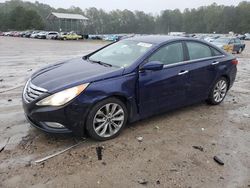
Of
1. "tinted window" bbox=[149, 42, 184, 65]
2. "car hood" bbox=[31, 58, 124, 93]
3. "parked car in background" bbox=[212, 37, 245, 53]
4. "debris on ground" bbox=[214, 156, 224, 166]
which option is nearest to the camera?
"debris on ground" bbox=[214, 156, 224, 166]

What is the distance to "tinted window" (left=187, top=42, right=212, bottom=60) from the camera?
6.07m

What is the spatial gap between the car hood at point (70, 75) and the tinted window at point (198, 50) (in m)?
1.85

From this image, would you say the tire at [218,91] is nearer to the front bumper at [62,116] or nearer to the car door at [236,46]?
the front bumper at [62,116]

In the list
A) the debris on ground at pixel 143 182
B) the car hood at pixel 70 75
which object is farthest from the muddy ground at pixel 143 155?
the car hood at pixel 70 75

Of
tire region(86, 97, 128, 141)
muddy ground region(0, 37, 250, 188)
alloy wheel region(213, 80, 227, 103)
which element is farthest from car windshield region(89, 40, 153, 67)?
alloy wheel region(213, 80, 227, 103)

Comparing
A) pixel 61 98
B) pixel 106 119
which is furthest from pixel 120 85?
pixel 61 98

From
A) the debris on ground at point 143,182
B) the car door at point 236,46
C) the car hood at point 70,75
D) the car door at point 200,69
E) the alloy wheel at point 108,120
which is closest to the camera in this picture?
the debris on ground at point 143,182

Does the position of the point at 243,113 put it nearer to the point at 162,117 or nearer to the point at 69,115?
the point at 162,117

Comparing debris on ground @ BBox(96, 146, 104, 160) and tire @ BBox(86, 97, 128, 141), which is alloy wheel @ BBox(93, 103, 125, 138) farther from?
debris on ground @ BBox(96, 146, 104, 160)

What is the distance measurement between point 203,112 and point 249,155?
1984mm

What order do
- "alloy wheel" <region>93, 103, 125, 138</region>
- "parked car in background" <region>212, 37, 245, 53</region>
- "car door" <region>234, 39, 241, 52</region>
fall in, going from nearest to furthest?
1. "alloy wheel" <region>93, 103, 125, 138</region>
2. "parked car in background" <region>212, 37, 245, 53</region>
3. "car door" <region>234, 39, 241, 52</region>

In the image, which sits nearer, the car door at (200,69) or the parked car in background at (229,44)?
the car door at (200,69)

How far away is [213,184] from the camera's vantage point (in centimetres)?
370

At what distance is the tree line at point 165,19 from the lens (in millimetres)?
121250
